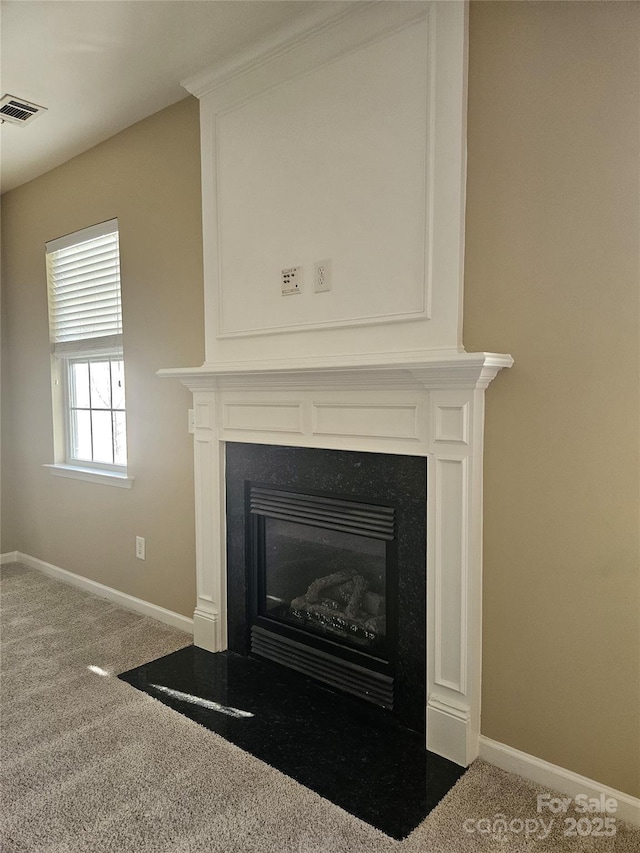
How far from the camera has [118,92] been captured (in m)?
2.74

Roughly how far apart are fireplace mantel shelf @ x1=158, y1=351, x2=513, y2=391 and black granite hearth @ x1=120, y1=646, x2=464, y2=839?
125 centimetres

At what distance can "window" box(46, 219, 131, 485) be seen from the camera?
3.42 metres

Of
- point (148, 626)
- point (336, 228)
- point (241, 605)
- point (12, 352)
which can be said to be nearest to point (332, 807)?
point (241, 605)

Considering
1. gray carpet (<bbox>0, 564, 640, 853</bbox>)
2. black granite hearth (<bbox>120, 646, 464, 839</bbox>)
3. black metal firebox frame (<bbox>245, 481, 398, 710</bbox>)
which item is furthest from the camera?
black metal firebox frame (<bbox>245, 481, 398, 710</bbox>)

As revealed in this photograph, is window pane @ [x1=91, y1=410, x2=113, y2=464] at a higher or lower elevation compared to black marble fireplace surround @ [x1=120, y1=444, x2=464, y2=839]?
higher

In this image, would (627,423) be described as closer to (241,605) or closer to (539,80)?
(539,80)

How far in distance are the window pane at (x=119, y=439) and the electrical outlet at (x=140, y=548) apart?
51cm

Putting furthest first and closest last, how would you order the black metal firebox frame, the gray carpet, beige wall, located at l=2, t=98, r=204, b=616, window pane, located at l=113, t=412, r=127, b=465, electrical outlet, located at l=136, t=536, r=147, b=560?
window pane, located at l=113, t=412, r=127, b=465 < electrical outlet, located at l=136, t=536, r=147, b=560 < beige wall, located at l=2, t=98, r=204, b=616 < the black metal firebox frame < the gray carpet

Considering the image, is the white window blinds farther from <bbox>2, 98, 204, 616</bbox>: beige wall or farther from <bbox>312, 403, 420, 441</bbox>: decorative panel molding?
<bbox>312, 403, 420, 441</bbox>: decorative panel molding

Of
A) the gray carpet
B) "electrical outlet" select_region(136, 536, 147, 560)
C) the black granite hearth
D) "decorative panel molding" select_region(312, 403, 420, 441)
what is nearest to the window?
"electrical outlet" select_region(136, 536, 147, 560)

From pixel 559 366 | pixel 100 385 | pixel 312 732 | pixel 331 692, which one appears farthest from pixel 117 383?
pixel 559 366

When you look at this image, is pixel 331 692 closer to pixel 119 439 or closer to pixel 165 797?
pixel 165 797

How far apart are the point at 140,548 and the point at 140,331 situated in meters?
1.22

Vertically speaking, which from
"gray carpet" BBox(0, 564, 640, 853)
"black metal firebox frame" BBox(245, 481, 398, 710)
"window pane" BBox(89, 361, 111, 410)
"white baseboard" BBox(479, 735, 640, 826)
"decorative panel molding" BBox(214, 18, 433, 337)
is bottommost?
"gray carpet" BBox(0, 564, 640, 853)
